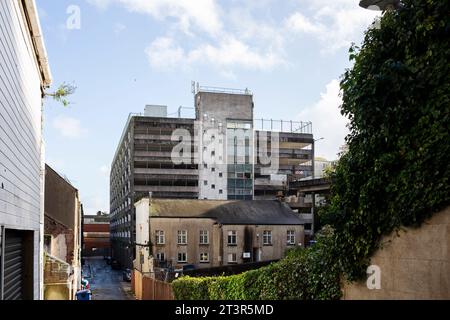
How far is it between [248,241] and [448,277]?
37.2 meters

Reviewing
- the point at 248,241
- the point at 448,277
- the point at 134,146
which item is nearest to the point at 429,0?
the point at 448,277

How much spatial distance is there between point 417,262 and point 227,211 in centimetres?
3811

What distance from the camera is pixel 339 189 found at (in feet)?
31.9

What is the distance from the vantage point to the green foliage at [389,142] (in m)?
7.58

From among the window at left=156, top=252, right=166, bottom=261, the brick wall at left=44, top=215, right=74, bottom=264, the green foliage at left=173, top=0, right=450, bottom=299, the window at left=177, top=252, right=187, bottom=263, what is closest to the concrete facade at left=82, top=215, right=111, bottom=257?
the window at left=177, top=252, right=187, bottom=263

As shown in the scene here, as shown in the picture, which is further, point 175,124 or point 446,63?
point 175,124

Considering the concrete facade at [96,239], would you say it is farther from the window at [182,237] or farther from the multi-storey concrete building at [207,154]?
the window at [182,237]

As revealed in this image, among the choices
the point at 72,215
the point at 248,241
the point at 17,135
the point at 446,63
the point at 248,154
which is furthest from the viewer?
the point at 248,154

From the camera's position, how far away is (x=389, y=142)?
8.45 m

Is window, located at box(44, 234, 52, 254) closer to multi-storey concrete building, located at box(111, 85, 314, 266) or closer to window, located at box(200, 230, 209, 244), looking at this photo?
window, located at box(200, 230, 209, 244)

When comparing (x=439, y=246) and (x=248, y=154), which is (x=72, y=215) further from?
(x=248, y=154)

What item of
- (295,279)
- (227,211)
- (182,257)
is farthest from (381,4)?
(227,211)

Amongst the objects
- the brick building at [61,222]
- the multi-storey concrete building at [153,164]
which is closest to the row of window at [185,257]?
the brick building at [61,222]

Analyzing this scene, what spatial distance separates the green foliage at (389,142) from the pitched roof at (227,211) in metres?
33.7
